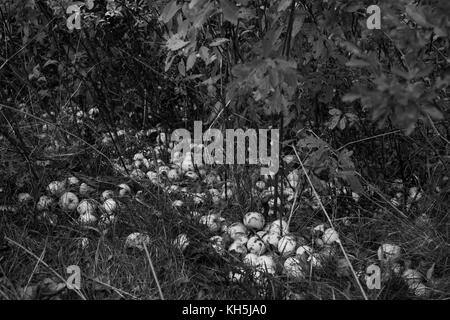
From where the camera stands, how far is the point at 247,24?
297 centimetres

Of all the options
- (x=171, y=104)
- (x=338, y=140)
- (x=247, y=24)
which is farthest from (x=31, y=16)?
(x=338, y=140)

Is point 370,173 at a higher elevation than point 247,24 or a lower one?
lower

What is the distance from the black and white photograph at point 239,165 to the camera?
7.20 ft

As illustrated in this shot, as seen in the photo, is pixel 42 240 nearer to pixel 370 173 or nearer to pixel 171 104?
pixel 171 104

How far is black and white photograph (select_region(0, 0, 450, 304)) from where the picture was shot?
7.20ft

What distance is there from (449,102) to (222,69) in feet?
3.71
